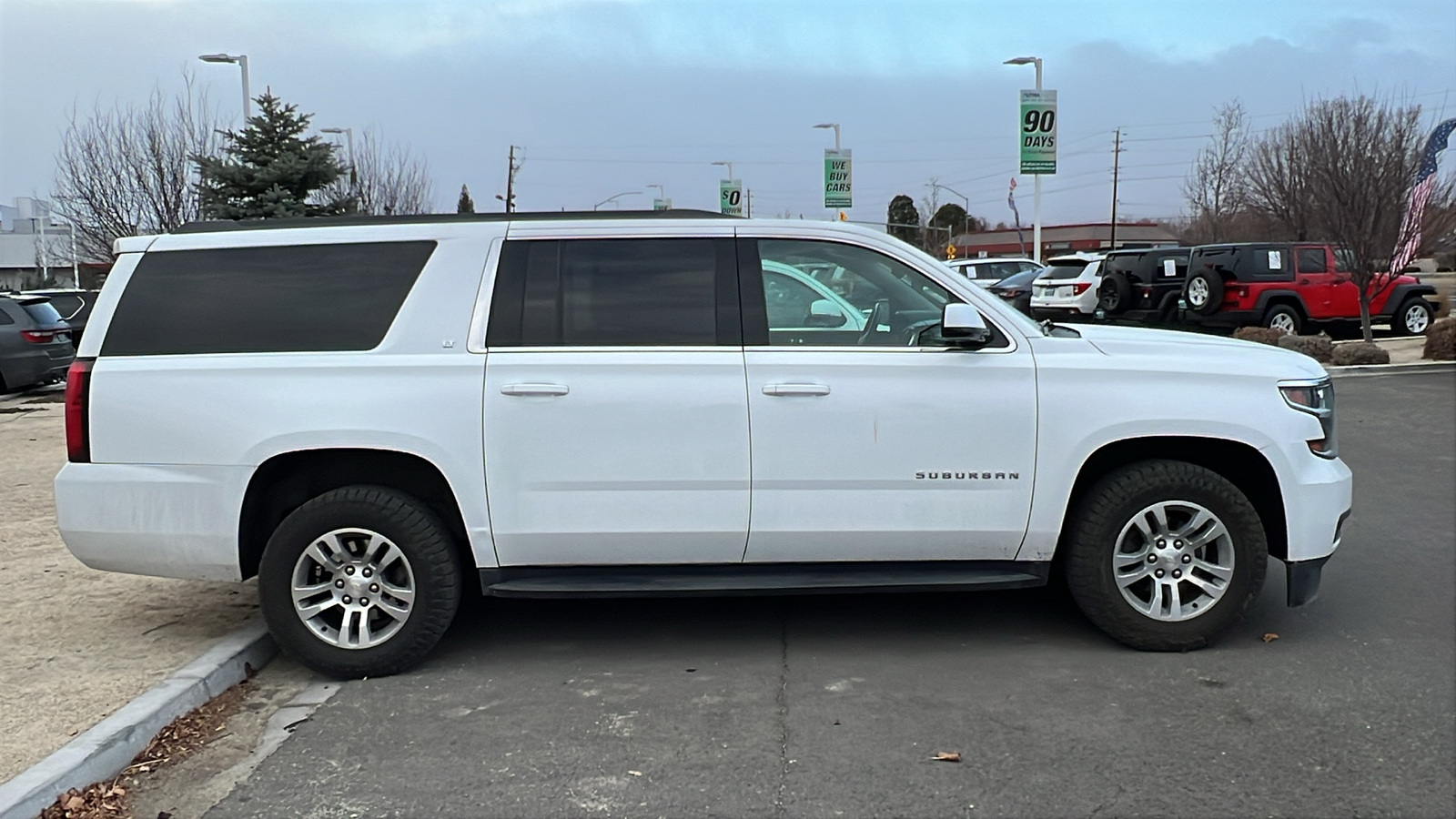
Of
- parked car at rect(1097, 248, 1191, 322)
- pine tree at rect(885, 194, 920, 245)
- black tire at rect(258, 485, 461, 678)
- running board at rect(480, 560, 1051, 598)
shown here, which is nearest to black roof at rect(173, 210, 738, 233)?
black tire at rect(258, 485, 461, 678)

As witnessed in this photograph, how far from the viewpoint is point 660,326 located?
489cm

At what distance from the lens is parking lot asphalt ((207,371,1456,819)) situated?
12.3 feet

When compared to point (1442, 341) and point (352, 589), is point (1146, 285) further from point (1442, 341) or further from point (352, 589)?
point (352, 589)

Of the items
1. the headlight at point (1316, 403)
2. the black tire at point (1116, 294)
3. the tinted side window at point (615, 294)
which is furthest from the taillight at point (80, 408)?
the black tire at point (1116, 294)

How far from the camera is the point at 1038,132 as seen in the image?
2759 cm

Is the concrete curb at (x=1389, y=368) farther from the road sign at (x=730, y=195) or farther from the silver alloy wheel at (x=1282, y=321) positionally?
the road sign at (x=730, y=195)

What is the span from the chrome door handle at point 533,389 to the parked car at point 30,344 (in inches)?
543

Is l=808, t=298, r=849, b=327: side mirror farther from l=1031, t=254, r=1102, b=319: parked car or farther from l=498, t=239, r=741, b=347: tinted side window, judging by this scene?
l=1031, t=254, r=1102, b=319: parked car

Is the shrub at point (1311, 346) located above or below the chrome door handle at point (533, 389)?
below

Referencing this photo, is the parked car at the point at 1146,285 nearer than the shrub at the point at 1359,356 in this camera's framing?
No

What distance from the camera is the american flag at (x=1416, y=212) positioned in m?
18.0

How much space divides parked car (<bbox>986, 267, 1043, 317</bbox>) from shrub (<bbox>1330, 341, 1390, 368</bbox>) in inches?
315

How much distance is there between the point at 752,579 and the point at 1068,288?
60.1ft

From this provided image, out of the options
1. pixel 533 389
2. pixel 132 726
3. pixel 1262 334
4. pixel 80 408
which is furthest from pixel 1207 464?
pixel 1262 334
